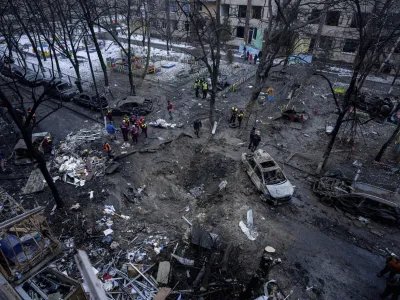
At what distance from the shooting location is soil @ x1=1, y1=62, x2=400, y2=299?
899 centimetres

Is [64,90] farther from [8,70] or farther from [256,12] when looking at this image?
[256,12]

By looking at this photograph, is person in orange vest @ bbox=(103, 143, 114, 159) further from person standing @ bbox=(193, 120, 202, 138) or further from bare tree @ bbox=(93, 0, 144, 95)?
bare tree @ bbox=(93, 0, 144, 95)

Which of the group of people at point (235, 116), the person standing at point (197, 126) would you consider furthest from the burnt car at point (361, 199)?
the person standing at point (197, 126)

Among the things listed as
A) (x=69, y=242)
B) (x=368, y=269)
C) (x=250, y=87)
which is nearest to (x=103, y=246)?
(x=69, y=242)

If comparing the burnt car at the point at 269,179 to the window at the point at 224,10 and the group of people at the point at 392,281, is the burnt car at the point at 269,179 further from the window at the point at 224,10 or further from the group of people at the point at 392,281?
the window at the point at 224,10

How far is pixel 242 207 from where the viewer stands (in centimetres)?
1128

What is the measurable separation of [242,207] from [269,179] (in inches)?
78.6

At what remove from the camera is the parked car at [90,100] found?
19.2m

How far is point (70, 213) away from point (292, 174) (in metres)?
11.5

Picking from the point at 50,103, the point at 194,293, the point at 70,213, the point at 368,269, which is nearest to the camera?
the point at 194,293

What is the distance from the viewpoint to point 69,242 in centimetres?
932

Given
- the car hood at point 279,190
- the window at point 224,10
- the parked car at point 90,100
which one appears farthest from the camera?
the window at point 224,10

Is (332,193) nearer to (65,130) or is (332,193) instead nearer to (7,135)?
(65,130)

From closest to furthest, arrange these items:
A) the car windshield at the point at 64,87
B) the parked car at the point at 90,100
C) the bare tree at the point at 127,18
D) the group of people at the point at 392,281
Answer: the group of people at the point at 392,281, the parked car at the point at 90,100, the bare tree at the point at 127,18, the car windshield at the point at 64,87
